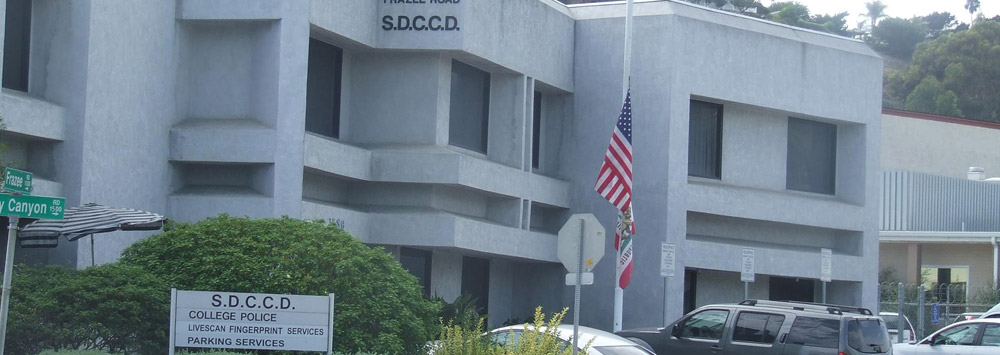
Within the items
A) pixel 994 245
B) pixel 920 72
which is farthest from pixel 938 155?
pixel 920 72

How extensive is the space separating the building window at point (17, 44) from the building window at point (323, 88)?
16.8ft

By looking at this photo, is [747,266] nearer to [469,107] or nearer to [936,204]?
[469,107]

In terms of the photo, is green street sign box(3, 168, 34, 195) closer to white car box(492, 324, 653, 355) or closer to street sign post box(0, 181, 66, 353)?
street sign post box(0, 181, 66, 353)

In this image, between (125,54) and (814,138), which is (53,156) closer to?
(125,54)

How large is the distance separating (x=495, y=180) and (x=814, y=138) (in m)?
10.6

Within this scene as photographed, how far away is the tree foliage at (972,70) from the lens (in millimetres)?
91938

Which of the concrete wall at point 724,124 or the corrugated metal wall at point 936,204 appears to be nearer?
the concrete wall at point 724,124

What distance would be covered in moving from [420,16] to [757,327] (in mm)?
8629

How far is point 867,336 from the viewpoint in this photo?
2008 centimetres

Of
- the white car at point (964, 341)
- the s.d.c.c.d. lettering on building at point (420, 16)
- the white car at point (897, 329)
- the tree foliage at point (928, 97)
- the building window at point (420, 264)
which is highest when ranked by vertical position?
the tree foliage at point (928, 97)

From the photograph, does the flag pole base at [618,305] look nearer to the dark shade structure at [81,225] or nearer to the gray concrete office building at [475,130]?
the gray concrete office building at [475,130]

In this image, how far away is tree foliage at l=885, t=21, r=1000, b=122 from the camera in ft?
302

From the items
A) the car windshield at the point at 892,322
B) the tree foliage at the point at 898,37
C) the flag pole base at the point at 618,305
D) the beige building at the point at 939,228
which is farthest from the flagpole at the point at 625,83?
the tree foliage at the point at 898,37

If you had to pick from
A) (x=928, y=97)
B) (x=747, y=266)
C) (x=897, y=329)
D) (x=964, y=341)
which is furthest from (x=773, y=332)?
(x=928, y=97)
